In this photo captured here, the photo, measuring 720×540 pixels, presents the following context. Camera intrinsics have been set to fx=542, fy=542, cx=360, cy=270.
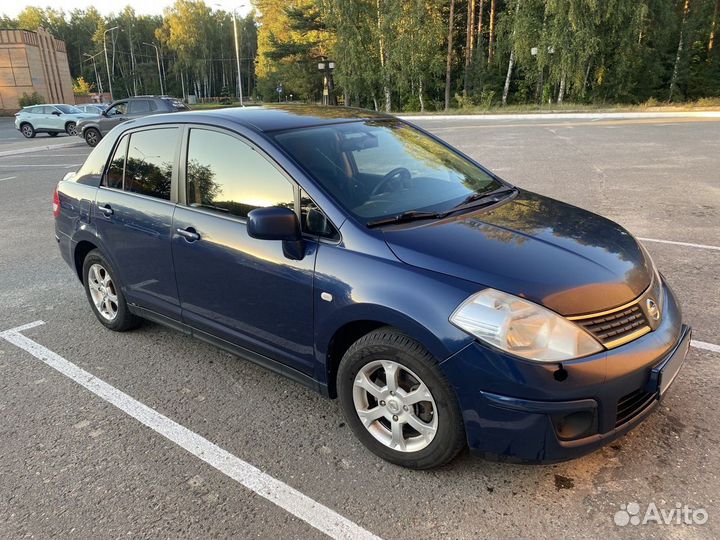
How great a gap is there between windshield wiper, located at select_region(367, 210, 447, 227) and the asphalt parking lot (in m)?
1.16

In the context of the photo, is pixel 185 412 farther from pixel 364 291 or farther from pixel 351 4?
pixel 351 4

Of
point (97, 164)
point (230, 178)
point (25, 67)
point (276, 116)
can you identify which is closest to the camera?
point (230, 178)

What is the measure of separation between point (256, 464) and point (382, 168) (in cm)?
185

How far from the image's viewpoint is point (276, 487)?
255cm

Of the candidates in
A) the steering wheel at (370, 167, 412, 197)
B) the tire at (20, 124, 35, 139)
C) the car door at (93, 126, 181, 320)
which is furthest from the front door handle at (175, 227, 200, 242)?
the tire at (20, 124, 35, 139)

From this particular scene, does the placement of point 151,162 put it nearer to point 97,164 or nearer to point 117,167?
point 117,167

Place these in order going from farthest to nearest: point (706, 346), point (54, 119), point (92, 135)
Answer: point (54, 119), point (92, 135), point (706, 346)

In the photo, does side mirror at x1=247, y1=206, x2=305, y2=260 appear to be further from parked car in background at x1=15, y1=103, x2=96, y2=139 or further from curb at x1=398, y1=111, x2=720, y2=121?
curb at x1=398, y1=111, x2=720, y2=121

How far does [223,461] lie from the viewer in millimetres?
2762

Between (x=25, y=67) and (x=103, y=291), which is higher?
(x=25, y=67)

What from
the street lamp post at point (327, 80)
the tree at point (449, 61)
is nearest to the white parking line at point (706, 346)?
the street lamp post at point (327, 80)

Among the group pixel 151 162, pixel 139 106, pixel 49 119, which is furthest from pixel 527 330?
pixel 49 119

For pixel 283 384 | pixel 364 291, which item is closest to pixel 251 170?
pixel 364 291

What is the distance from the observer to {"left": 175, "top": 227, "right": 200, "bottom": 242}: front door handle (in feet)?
10.8
